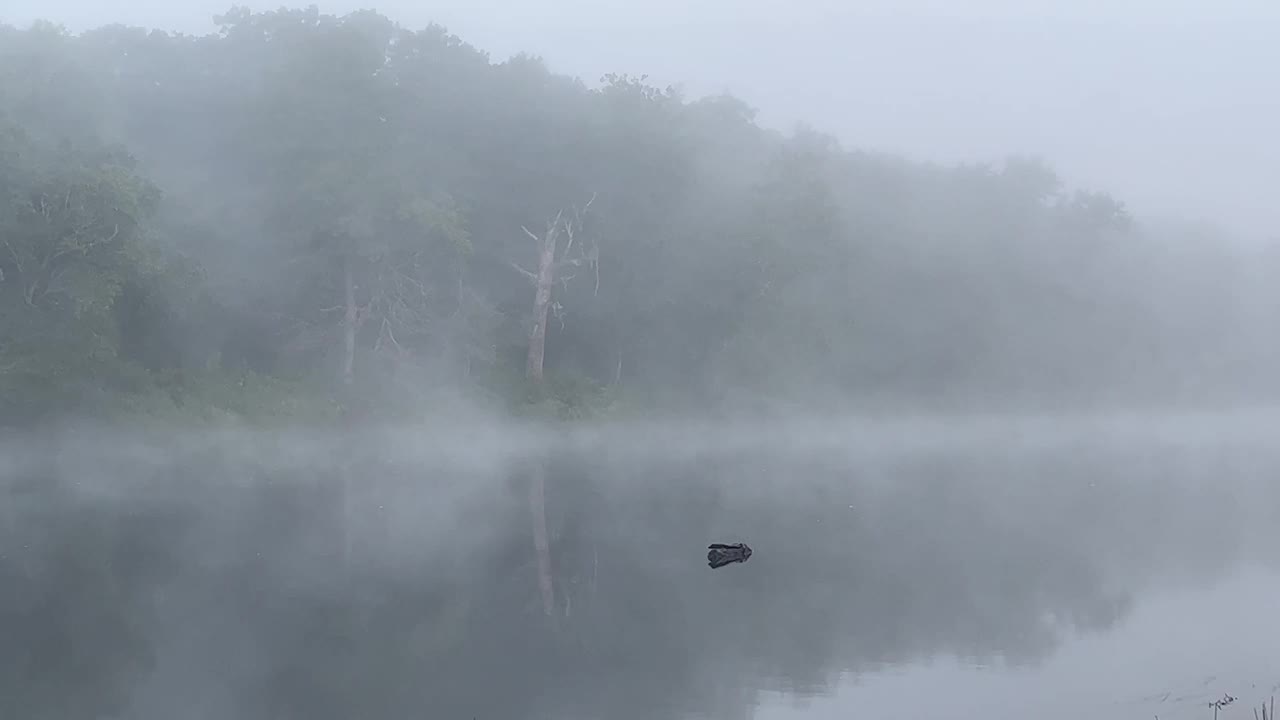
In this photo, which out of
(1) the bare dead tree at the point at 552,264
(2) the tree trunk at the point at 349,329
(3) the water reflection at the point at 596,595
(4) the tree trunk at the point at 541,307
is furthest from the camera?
(1) the bare dead tree at the point at 552,264

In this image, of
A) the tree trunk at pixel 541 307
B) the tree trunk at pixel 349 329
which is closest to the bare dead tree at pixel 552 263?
the tree trunk at pixel 541 307

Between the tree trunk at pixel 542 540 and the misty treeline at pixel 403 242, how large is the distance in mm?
9815

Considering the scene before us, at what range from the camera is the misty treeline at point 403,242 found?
104ft

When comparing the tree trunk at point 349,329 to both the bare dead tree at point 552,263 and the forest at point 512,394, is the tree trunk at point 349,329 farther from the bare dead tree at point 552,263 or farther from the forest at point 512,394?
the bare dead tree at point 552,263

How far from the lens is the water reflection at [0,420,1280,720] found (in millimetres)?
11867

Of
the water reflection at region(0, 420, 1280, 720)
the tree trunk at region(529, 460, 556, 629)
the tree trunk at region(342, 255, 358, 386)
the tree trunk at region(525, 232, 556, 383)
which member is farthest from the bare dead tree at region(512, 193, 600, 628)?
the water reflection at region(0, 420, 1280, 720)

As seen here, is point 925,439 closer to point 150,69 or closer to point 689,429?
point 689,429

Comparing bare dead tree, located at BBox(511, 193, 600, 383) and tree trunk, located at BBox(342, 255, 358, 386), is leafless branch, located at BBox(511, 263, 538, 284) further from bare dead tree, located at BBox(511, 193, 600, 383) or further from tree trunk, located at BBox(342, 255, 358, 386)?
tree trunk, located at BBox(342, 255, 358, 386)

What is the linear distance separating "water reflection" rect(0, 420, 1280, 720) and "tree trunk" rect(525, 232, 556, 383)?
39.6 feet

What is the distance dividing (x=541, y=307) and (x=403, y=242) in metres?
4.73

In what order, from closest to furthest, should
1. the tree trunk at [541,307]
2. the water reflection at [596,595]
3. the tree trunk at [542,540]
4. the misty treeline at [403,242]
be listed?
the water reflection at [596,595] < the tree trunk at [542,540] < the misty treeline at [403,242] < the tree trunk at [541,307]

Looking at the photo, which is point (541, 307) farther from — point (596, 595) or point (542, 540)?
point (596, 595)

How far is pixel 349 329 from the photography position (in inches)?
1500

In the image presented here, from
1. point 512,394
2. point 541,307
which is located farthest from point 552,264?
point 512,394
